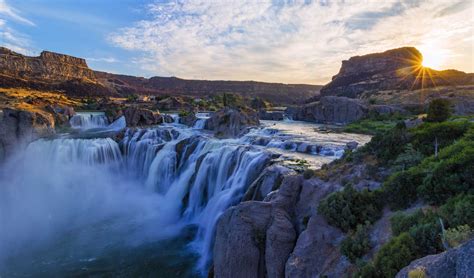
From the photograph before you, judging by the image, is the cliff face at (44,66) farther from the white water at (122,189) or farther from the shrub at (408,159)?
the shrub at (408,159)

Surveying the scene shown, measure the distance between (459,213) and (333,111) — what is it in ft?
215

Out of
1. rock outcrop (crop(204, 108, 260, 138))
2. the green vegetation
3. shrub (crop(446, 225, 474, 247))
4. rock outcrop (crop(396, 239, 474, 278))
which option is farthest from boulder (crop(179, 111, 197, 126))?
rock outcrop (crop(396, 239, 474, 278))

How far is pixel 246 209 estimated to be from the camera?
9805mm

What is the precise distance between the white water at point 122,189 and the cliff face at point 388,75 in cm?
9169

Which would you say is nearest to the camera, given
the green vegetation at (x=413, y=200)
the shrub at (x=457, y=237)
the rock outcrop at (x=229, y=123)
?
the shrub at (x=457, y=237)

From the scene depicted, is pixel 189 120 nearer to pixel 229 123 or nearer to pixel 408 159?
pixel 229 123

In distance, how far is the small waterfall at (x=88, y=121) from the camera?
47.4 metres

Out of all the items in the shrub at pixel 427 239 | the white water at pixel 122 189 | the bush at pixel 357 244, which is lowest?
the white water at pixel 122 189

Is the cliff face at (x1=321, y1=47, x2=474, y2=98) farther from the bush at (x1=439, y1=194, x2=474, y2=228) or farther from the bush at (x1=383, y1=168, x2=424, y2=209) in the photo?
the bush at (x1=439, y1=194, x2=474, y2=228)

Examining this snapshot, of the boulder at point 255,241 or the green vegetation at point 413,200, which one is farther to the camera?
the boulder at point 255,241

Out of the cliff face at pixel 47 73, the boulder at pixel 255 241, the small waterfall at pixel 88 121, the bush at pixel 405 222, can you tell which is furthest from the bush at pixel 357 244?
the cliff face at pixel 47 73

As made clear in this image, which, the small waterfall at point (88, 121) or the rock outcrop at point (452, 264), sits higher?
the rock outcrop at point (452, 264)

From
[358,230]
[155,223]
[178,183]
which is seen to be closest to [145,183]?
[178,183]

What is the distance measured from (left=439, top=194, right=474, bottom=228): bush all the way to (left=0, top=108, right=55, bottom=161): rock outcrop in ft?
122
